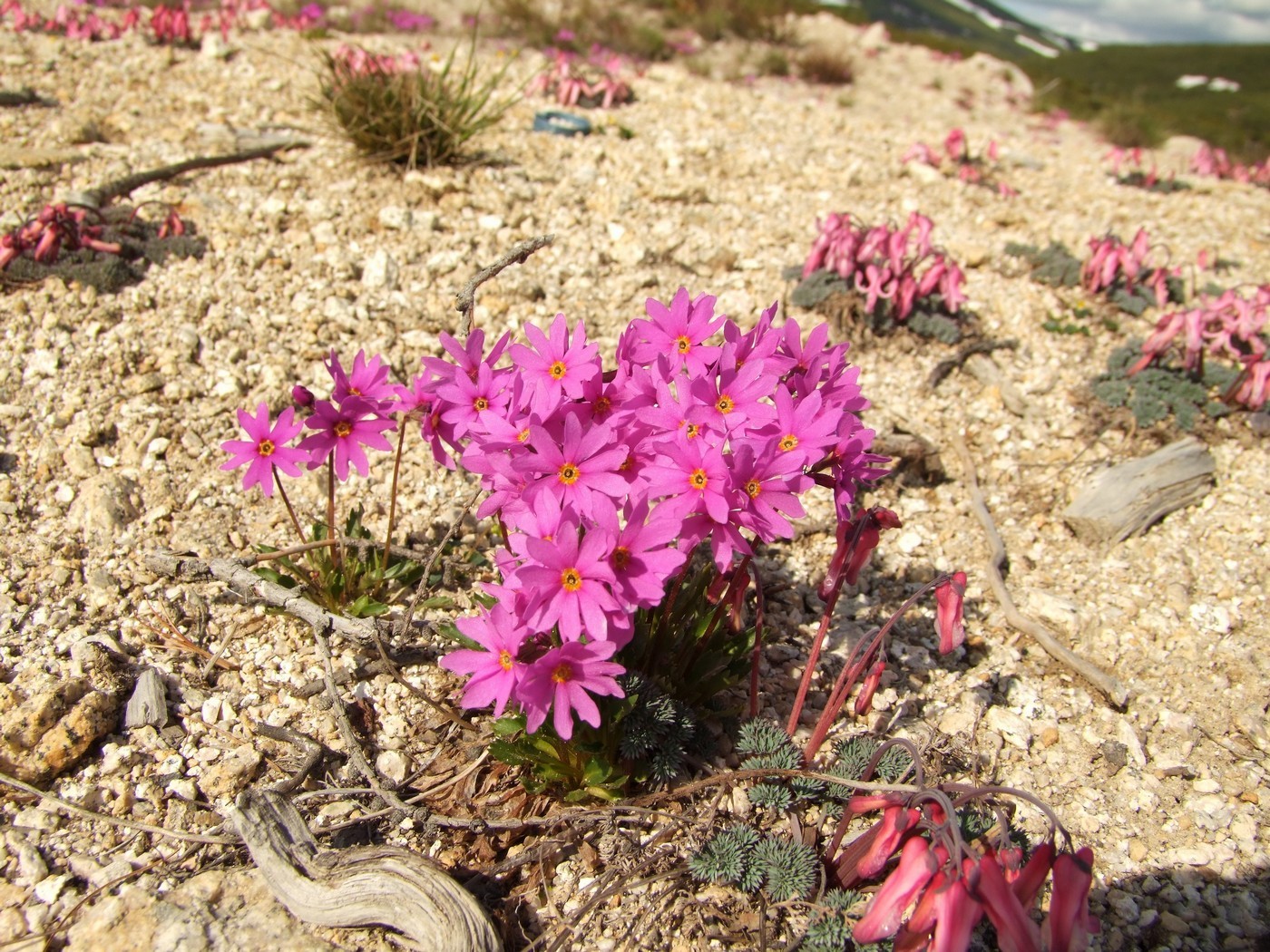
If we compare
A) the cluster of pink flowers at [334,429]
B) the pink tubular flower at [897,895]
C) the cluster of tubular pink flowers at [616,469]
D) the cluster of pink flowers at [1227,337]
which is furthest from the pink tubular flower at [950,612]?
the cluster of pink flowers at [1227,337]

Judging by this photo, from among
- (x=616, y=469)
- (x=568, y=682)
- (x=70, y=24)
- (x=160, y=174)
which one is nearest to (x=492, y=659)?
(x=568, y=682)

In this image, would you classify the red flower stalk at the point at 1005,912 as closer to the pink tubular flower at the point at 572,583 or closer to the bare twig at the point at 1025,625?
the pink tubular flower at the point at 572,583

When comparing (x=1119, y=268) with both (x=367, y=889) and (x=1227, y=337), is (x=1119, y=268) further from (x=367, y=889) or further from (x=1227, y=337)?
(x=367, y=889)

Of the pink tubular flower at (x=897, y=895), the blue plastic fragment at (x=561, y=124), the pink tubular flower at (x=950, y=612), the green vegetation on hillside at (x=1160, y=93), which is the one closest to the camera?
the pink tubular flower at (x=897, y=895)

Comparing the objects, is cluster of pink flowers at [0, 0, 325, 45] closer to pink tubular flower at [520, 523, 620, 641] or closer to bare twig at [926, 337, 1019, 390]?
bare twig at [926, 337, 1019, 390]

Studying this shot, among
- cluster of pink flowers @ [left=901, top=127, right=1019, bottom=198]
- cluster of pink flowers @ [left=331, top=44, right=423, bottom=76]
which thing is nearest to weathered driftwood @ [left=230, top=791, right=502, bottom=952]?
cluster of pink flowers @ [left=331, top=44, right=423, bottom=76]

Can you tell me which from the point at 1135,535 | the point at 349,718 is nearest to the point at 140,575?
the point at 349,718

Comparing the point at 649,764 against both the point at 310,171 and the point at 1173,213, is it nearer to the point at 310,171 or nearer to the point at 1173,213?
the point at 310,171
